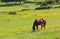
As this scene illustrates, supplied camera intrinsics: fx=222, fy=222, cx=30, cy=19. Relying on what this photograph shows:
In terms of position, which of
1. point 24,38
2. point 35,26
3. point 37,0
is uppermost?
point 24,38

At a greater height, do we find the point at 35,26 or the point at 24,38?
the point at 24,38

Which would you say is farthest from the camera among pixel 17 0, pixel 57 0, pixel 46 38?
pixel 17 0

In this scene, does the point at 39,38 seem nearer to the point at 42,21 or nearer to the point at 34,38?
the point at 34,38

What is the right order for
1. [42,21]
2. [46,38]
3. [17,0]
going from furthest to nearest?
[17,0] → [42,21] → [46,38]

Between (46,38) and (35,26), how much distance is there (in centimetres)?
1032

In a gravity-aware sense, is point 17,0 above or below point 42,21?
below

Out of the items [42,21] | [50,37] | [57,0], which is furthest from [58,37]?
[57,0]

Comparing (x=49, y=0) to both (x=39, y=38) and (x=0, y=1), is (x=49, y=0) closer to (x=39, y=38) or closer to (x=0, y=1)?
(x=0, y=1)

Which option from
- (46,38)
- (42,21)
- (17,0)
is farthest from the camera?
(17,0)

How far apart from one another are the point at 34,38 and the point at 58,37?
173 cm

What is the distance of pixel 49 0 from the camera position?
83812mm

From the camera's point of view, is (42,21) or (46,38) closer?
(46,38)

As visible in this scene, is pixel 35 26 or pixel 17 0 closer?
pixel 35 26

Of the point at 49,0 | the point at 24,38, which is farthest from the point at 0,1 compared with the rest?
the point at 24,38
